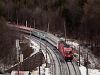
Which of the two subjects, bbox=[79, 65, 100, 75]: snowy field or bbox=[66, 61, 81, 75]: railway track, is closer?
bbox=[66, 61, 81, 75]: railway track

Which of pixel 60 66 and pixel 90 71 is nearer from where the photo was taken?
pixel 90 71

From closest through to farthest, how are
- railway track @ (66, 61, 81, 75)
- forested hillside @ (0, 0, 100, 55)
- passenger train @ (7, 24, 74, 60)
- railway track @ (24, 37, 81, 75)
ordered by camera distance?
railway track @ (66, 61, 81, 75) → railway track @ (24, 37, 81, 75) → passenger train @ (7, 24, 74, 60) → forested hillside @ (0, 0, 100, 55)

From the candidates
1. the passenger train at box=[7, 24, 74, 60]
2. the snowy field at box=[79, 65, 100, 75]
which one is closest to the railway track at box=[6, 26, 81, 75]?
the snowy field at box=[79, 65, 100, 75]

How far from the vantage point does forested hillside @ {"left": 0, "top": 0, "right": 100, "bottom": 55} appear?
6298 cm

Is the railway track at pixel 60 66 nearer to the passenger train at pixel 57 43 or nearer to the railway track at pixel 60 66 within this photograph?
the railway track at pixel 60 66

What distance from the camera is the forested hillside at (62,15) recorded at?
6298 cm

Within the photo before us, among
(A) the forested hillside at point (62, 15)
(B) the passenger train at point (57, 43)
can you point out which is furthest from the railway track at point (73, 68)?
(A) the forested hillside at point (62, 15)

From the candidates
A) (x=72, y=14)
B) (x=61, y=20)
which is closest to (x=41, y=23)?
(x=61, y=20)

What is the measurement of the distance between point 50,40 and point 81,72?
2650cm

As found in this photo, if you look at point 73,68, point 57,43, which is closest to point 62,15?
point 57,43

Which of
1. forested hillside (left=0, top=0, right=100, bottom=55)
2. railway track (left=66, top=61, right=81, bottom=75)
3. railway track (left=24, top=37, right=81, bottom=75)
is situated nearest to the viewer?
railway track (left=66, top=61, right=81, bottom=75)

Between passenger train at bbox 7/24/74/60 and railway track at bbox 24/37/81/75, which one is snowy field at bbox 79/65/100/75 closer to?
railway track at bbox 24/37/81/75

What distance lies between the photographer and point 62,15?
297ft

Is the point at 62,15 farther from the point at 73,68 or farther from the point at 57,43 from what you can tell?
the point at 73,68
